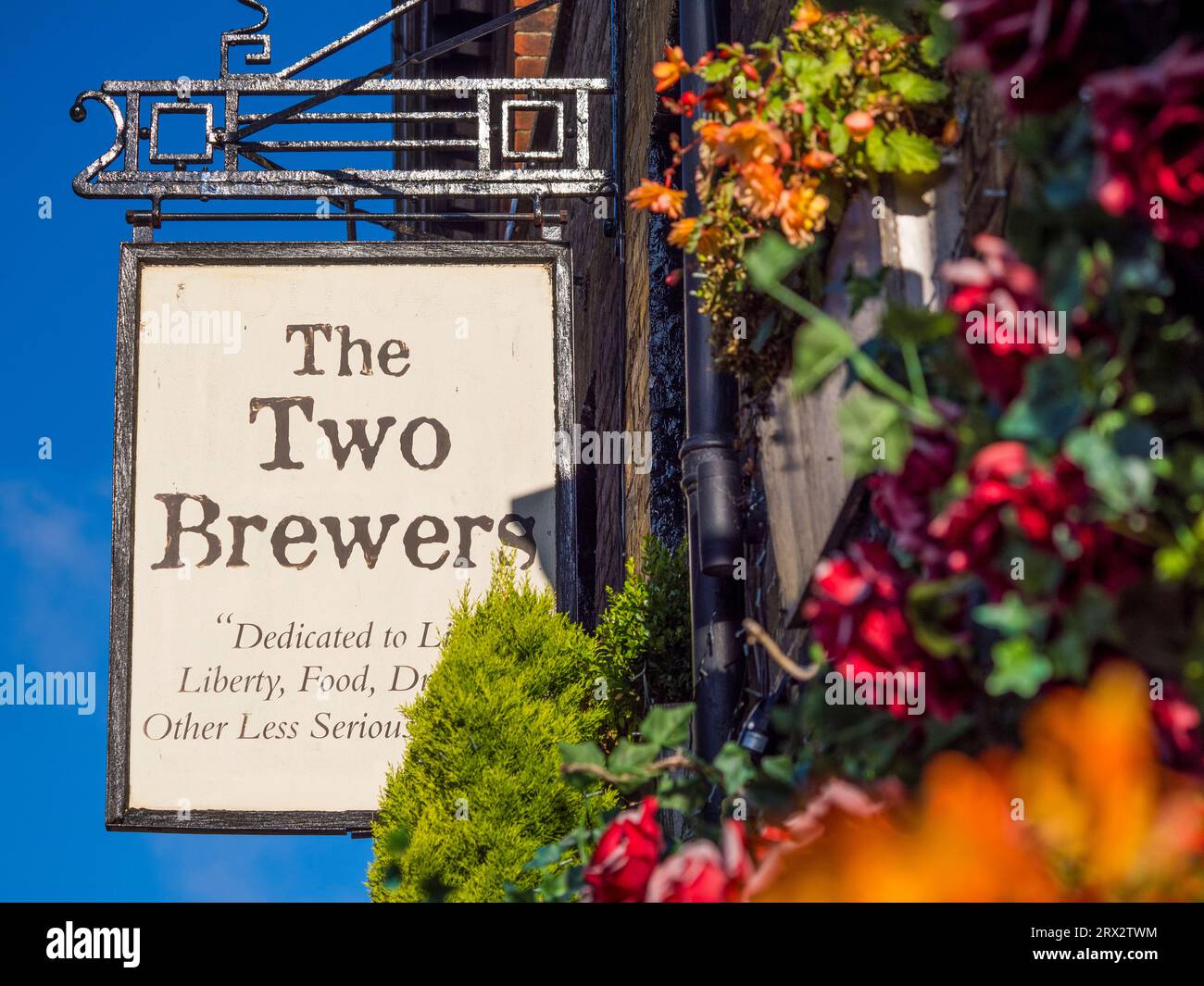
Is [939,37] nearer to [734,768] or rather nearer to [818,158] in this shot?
[818,158]

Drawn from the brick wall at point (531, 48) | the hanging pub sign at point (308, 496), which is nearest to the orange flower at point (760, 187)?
the hanging pub sign at point (308, 496)

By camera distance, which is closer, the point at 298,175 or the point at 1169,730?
the point at 1169,730

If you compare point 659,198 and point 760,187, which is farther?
point 659,198

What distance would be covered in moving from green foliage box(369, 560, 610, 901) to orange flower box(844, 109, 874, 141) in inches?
81.7

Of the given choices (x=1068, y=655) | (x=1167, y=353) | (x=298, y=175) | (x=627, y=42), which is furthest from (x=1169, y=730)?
(x=627, y=42)

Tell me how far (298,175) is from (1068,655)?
4.57 metres

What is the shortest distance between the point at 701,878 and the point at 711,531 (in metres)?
2.00

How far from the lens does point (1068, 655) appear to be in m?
1.24

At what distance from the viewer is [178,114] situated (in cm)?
541

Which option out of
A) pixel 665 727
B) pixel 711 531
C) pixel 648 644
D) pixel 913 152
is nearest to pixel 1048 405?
pixel 665 727

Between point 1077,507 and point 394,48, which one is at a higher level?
point 394,48

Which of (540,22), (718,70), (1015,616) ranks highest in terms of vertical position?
(540,22)

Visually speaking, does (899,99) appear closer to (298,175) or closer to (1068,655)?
(1068,655)

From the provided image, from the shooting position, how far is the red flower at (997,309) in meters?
1.27
